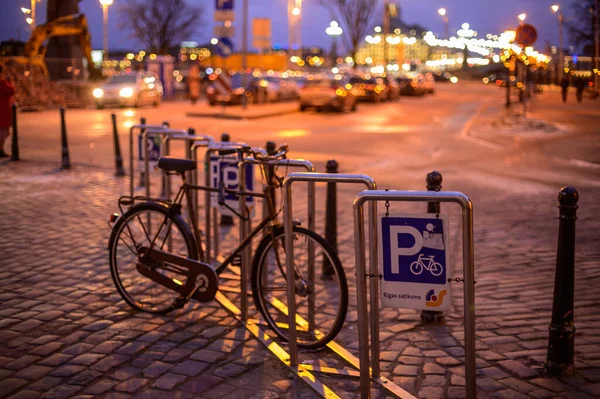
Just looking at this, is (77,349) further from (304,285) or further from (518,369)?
(518,369)

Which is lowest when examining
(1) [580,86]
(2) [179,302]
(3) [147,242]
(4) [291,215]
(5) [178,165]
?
(2) [179,302]

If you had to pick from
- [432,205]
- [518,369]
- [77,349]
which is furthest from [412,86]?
[77,349]

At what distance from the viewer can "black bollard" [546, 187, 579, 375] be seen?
458 centimetres

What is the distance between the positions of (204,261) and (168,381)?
1428 mm

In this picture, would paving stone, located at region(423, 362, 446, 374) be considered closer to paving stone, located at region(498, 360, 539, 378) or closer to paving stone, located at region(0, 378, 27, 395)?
paving stone, located at region(498, 360, 539, 378)

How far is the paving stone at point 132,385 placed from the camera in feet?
15.1

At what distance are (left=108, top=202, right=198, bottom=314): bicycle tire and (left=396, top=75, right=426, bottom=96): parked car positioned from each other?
50.2 meters

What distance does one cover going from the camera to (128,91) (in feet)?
113

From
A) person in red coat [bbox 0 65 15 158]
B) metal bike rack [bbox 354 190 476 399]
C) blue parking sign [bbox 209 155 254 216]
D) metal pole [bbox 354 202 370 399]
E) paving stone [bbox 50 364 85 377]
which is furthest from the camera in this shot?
person in red coat [bbox 0 65 15 158]

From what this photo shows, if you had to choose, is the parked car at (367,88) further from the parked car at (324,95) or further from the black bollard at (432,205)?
the black bollard at (432,205)

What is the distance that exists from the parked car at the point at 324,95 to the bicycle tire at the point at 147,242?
2804cm

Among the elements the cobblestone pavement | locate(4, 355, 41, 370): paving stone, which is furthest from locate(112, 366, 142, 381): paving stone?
locate(4, 355, 41, 370): paving stone

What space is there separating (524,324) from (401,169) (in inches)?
370

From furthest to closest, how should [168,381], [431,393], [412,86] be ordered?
[412,86], [168,381], [431,393]
